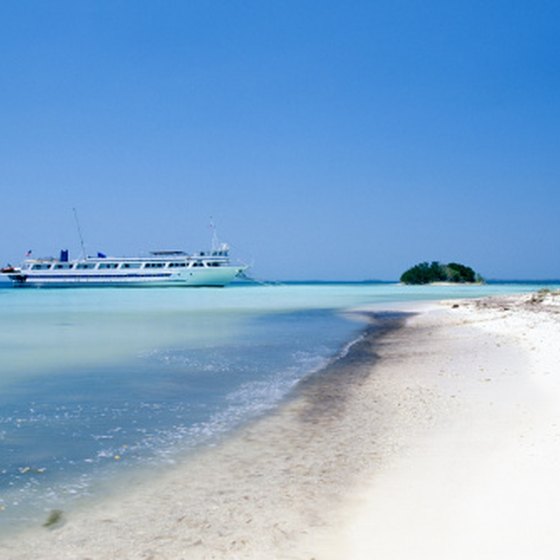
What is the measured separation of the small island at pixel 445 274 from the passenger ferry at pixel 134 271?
60.7 meters

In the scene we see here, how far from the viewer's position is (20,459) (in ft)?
23.3

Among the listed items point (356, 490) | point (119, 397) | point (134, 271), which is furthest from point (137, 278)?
point (356, 490)

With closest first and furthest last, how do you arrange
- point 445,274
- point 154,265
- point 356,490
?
point 356,490 → point 154,265 → point 445,274

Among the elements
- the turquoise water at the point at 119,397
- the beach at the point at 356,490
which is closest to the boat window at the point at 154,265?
the turquoise water at the point at 119,397

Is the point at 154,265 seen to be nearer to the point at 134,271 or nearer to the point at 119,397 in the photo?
the point at 134,271

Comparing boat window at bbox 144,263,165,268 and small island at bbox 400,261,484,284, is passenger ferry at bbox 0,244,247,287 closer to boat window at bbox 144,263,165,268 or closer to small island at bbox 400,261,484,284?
boat window at bbox 144,263,165,268

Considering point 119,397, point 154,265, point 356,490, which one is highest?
point 154,265

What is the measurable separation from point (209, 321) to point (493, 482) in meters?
27.4

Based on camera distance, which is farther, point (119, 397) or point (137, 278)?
point (137, 278)

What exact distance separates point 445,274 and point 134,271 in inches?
3432

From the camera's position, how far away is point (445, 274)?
166m

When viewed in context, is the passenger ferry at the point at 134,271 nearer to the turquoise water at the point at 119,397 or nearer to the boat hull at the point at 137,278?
the boat hull at the point at 137,278

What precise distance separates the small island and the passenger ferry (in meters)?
60.7

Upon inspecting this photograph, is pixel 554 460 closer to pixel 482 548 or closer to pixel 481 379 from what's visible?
pixel 482 548
